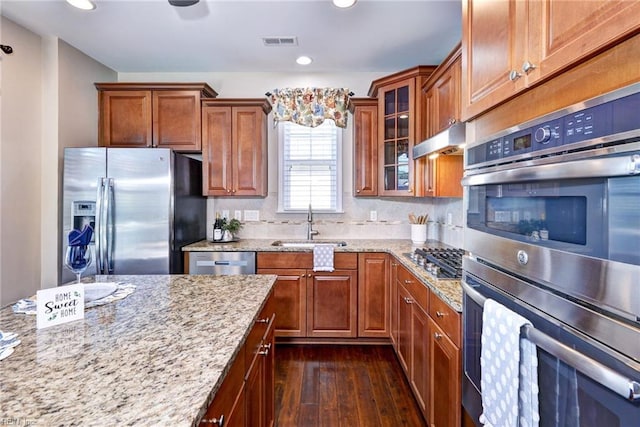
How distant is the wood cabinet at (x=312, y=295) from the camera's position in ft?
9.89

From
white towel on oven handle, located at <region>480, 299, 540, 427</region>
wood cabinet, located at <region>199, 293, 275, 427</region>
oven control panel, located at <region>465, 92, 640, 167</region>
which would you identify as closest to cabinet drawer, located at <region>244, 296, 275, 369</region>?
wood cabinet, located at <region>199, 293, 275, 427</region>

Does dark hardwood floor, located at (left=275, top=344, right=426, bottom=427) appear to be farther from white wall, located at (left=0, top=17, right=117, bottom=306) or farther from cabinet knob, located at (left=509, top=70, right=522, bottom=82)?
white wall, located at (left=0, top=17, right=117, bottom=306)

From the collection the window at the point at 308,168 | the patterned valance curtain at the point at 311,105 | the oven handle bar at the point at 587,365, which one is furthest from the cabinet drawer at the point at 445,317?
the patterned valance curtain at the point at 311,105

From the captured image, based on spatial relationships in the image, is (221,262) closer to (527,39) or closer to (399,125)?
(399,125)

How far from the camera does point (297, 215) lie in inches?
143

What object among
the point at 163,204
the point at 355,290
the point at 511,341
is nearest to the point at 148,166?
the point at 163,204

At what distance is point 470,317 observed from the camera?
49.9 inches

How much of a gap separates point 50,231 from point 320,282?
2427mm

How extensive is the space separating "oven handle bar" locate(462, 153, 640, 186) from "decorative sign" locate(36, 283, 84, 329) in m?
1.47

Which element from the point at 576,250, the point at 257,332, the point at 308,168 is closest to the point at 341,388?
the point at 257,332

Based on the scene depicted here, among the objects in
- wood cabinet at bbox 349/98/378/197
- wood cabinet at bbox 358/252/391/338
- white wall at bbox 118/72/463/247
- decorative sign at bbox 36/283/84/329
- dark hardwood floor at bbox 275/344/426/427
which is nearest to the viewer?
decorative sign at bbox 36/283/84/329

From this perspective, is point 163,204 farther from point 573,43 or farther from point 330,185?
point 573,43

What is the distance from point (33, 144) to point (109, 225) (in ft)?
3.09

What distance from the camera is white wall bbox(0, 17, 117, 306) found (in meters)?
2.55
